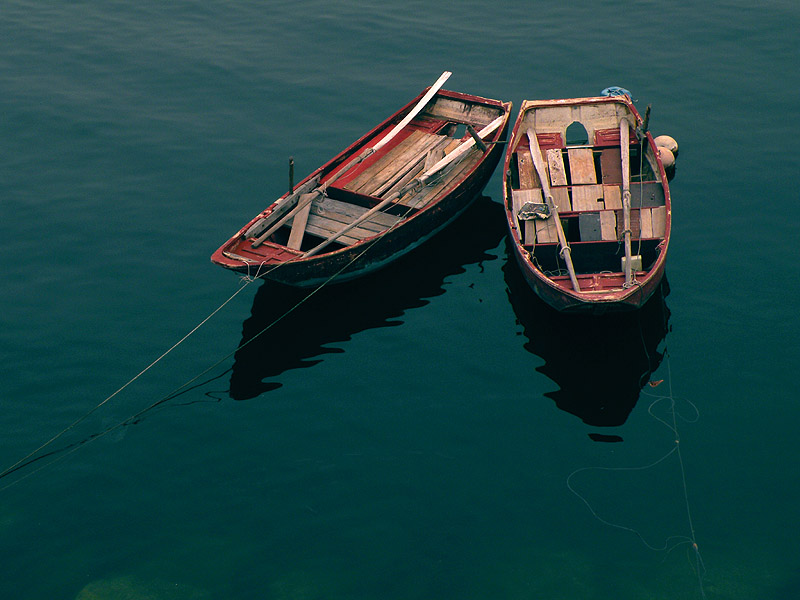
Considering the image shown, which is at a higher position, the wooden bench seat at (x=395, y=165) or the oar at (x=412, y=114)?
the oar at (x=412, y=114)

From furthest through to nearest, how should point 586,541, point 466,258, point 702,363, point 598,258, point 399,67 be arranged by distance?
1. point 399,67
2. point 466,258
3. point 598,258
4. point 702,363
5. point 586,541

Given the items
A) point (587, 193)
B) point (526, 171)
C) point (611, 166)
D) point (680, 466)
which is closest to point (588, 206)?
point (587, 193)

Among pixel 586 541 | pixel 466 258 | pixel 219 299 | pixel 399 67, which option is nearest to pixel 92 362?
pixel 219 299

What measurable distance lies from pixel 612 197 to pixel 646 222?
1.59 m

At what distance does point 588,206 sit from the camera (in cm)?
2589

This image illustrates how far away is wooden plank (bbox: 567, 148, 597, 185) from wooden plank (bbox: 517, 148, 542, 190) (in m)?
1.25

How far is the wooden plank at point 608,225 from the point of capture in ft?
81.6

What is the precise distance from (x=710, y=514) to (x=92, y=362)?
654 inches

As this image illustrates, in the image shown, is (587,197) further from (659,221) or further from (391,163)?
(391,163)

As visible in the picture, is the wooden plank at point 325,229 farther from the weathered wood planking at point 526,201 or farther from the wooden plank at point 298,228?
the weathered wood planking at point 526,201

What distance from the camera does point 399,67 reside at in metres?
37.8

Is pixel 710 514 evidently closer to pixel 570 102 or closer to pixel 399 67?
pixel 570 102

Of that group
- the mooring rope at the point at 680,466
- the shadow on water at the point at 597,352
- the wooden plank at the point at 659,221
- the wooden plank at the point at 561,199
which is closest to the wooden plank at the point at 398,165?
the wooden plank at the point at 561,199

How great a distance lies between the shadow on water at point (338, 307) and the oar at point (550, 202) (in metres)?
2.78
